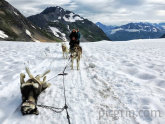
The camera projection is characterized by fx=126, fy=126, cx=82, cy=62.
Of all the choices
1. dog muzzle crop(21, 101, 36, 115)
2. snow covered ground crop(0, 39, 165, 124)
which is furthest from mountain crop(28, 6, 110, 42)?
dog muzzle crop(21, 101, 36, 115)

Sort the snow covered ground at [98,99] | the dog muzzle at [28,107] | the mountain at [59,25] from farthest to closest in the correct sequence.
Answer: the mountain at [59,25] → the snow covered ground at [98,99] → the dog muzzle at [28,107]

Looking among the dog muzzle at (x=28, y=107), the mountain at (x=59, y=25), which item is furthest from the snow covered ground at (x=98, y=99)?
the mountain at (x=59, y=25)

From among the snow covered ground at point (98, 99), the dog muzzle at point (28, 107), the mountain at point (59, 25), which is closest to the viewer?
the dog muzzle at point (28, 107)

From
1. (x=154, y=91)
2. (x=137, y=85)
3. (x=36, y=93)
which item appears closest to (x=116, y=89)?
(x=137, y=85)

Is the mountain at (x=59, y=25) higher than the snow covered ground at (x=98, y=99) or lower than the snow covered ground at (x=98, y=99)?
higher

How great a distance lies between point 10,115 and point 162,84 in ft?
19.2

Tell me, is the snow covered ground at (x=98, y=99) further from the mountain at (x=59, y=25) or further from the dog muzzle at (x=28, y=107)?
the mountain at (x=59, y=25)

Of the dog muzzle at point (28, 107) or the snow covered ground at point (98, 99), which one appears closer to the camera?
the dog muzzle at point (28, 107)

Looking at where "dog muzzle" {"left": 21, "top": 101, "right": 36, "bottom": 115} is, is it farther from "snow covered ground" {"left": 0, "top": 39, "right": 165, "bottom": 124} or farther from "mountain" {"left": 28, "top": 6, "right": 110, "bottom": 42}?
"mountain" {"left": 28, "top": 6, "right": 110, "bottom": 42}

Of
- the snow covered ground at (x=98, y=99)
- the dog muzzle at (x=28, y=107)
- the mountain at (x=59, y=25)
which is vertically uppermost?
the mountain at (x=59, y=25)

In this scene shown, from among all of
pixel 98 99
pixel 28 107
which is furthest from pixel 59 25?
pixel 28 107

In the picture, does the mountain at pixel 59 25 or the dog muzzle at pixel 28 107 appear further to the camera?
the mountain at pixel 59 25

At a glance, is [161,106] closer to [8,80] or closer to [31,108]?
[31,108]

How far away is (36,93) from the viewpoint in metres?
3.74
